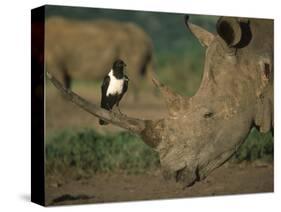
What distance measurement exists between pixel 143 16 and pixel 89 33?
0.71m

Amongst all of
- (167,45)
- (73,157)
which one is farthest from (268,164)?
(73,157)

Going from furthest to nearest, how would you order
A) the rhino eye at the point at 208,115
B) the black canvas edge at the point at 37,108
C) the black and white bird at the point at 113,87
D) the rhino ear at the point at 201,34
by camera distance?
the rhino ear at the point at 201,34 < the rhino eye at the point at 208,115 < the black and white bird at the point at 113,87 < the black canvas edge at the point at 37,108

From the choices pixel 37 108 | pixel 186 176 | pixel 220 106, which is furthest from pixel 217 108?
pixel 37 108

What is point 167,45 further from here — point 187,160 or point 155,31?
point 187,160

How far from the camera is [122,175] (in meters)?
9.06

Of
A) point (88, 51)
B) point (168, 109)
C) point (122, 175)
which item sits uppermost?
point (88, 51)

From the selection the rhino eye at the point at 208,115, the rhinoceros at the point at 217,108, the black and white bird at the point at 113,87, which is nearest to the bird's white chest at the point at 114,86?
the black and white bird at the point at 113,87

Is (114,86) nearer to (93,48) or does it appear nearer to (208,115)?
(93,48)

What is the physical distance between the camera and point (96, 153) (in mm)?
8898

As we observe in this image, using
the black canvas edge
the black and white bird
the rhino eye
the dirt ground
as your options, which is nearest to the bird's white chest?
the black and white bird

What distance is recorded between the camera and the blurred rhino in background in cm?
870

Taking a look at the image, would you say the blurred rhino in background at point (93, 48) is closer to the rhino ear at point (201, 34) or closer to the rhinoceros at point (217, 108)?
the rhinoceros at point (217, 108)

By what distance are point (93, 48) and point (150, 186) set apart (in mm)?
1633

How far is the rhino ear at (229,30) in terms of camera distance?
31.6 ft
